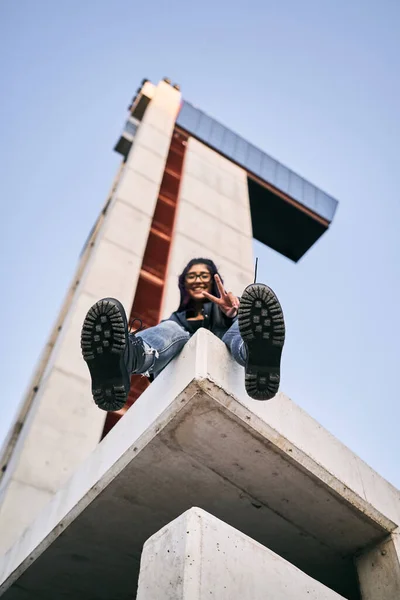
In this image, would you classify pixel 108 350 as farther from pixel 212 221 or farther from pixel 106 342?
pixel 212 221

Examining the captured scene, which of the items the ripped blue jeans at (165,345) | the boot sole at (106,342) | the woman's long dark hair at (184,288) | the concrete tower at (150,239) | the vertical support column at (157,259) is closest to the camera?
the boot sole at (106,342)

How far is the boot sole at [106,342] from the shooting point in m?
2.50

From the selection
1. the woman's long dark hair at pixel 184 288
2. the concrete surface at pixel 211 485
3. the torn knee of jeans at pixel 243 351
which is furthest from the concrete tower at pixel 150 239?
the torn knee of jeans at pixel 243 351

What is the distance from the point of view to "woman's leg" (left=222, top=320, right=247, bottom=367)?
2743 millimetres

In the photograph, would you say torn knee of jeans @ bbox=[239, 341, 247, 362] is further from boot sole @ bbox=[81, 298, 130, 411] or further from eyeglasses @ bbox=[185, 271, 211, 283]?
eyeglasses @ bbox=[185, 271, 211, 283]

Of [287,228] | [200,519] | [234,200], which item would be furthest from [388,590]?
[287,228]

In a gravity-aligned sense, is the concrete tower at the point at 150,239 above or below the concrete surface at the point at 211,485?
above

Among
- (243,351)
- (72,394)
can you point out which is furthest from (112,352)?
(72,394)

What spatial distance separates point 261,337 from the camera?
2523mm

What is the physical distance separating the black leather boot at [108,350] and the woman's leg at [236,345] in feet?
1.88

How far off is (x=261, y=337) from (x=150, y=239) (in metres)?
9.07

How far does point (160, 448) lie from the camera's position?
2822mm

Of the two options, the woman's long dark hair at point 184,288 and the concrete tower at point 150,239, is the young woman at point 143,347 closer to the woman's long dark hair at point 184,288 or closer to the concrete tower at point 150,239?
the woman's long dark hair at point 184,288

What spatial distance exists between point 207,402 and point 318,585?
1.01 metres
